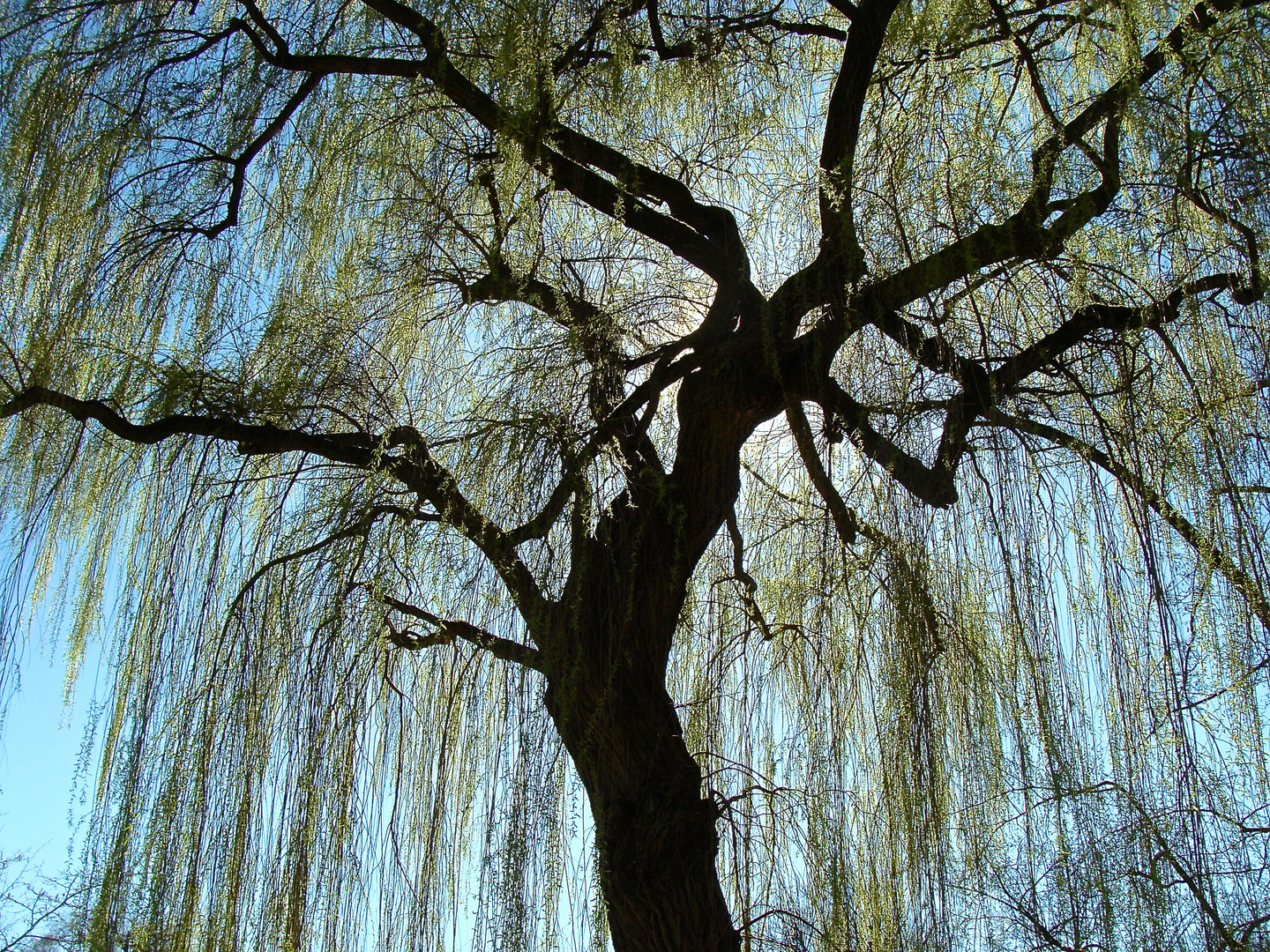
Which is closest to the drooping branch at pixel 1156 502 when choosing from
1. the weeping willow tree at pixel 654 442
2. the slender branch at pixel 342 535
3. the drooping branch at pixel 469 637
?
the weeping willow tree at pixel 654 442

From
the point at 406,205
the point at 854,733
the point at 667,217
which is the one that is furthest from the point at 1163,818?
the point at 406,205

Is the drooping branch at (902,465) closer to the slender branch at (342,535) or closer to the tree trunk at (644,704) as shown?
the tree trunk at (644,704)

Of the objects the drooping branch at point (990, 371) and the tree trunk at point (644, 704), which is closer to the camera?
the drooping branch at point (990, 371)

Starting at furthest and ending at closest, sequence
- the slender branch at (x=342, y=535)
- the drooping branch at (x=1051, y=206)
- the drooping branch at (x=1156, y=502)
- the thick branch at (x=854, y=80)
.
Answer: the thick branch at (x=854, y=80) → the slender branch at (x=342, y=535) → the drooping branch at (x=1051, y=206) → the drooping branch at (x=1156, y=502)

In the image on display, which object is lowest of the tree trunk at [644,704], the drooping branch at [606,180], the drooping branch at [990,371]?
the tree trunk at [644,704]

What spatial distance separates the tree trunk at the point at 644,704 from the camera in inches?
82.7

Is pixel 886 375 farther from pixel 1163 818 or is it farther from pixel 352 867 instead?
pixel 352 867

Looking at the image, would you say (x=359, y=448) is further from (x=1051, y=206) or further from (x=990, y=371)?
(x=1051, y=206)

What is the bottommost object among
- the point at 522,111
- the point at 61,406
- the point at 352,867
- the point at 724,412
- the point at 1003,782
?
the point at 352,867

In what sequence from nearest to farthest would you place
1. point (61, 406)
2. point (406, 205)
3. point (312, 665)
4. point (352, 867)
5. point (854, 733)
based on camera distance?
point (352, 867), point (312, 665), point (61, 406), point (854, 733), point (406, 205)

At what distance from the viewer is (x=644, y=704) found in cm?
228

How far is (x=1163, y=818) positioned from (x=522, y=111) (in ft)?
5.20

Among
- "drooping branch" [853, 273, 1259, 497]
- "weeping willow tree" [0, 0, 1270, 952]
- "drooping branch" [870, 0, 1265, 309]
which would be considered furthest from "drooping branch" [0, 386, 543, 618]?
"drooping branch" [870, 0, 1265, 309]

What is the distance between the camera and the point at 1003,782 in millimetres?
1947
